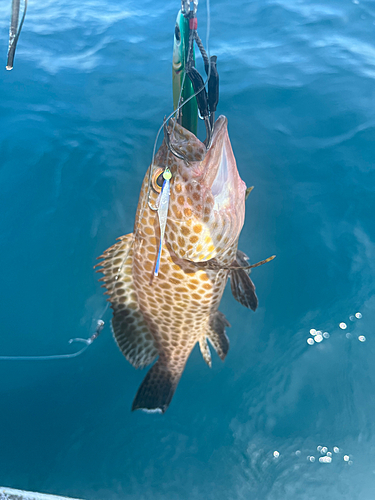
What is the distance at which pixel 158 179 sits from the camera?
2596mm

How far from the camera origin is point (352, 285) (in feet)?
14.5

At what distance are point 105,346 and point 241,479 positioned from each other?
2.02m

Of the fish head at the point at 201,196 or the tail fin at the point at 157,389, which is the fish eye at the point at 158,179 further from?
the tail fin at the point at 157,389

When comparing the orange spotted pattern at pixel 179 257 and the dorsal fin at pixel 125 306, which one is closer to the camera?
the orange spotted pattern at pixel 179 257

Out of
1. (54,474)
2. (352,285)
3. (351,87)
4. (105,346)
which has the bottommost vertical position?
(54,474)

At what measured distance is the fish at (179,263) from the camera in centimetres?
249

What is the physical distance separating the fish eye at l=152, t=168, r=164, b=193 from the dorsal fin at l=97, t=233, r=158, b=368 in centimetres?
55

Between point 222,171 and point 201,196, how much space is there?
22cm

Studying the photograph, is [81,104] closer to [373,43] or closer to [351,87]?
[351,87]

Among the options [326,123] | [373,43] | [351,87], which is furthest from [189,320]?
[373,43]

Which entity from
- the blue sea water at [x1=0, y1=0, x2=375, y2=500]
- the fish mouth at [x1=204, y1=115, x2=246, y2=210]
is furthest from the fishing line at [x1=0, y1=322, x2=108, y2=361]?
the fish mouth at [x1=204, y1=115, x2=246, y2=210]

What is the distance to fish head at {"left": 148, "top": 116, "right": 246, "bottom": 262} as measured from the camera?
7.86 feet

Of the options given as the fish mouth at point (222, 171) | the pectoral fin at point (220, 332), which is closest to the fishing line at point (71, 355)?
the pectoral fin at point (220, 332)

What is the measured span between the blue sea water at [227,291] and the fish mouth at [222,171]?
2.12 metres
